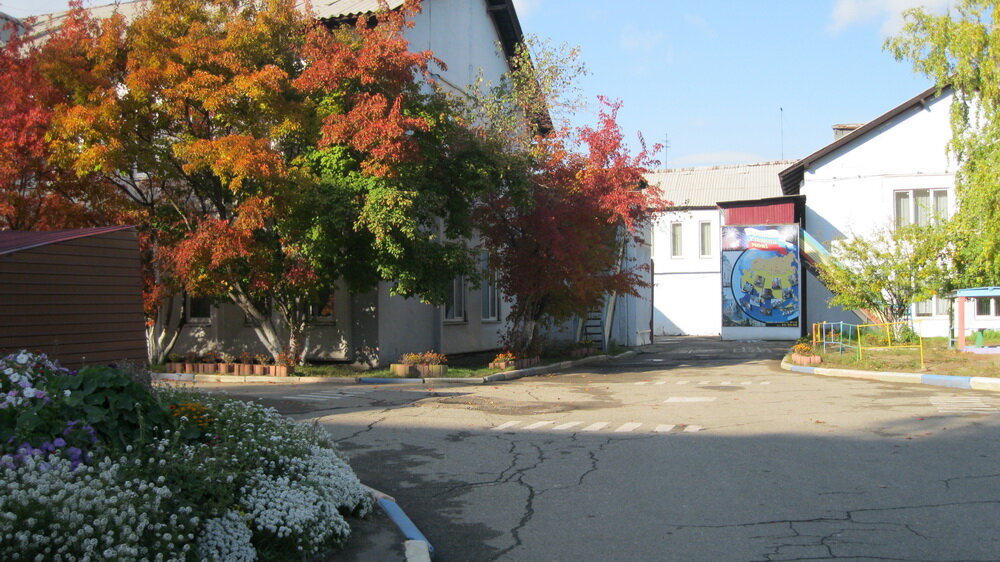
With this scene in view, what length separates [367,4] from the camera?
74.6ft

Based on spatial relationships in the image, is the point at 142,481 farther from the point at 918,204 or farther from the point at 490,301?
the point at 918,204

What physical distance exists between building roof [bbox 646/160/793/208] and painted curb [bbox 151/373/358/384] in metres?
34.4

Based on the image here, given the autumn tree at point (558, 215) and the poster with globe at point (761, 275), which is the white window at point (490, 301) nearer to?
the autumn tree at point (558, 215)

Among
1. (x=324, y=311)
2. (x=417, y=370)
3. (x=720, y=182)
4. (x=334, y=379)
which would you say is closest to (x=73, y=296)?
(x=334, y=379)

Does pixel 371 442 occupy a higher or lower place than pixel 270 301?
lower

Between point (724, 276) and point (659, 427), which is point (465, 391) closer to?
point (659, 427)

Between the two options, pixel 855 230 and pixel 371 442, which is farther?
pixel 855 230

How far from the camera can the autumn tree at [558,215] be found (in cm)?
2097

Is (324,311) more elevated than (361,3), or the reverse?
(361,3)

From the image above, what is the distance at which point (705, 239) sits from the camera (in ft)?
154

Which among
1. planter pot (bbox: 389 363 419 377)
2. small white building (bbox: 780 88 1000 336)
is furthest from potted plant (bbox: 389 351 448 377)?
small white building (bbox: 780 88 1000 336)

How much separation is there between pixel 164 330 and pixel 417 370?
726cm

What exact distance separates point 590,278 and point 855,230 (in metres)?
13.7

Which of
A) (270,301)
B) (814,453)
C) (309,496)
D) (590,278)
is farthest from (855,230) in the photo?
(309,496)
